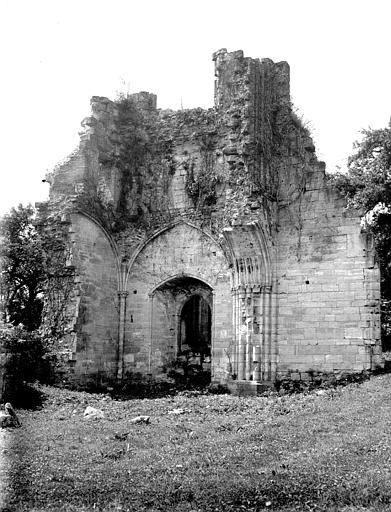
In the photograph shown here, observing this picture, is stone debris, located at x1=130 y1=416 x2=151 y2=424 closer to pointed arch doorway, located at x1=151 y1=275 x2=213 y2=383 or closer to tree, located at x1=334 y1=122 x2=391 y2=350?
pointed arch doorway, located at x1=151 y1=275 x2=213 y2=383

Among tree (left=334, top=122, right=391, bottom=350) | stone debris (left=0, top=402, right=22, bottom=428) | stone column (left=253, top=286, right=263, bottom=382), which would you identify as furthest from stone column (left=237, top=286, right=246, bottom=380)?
tree (left=334, top=122, right=391, bottom=350)

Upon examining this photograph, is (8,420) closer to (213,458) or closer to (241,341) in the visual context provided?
(213,458)

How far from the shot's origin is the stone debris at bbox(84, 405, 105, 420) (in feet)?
39.9

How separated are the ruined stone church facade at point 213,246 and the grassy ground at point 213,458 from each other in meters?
2.62

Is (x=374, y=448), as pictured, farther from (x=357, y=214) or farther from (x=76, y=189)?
(x=76, y=189)

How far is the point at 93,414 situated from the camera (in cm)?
1235

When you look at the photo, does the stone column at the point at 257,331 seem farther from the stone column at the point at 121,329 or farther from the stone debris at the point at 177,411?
the stone column at the point at 121,329

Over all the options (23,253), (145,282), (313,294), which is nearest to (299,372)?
(313,294)

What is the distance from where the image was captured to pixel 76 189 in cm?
1803

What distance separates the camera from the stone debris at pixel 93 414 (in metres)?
12.2

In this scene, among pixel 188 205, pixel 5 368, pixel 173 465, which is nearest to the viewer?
pixel 173 465

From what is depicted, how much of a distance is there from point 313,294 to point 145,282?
16.2 feet

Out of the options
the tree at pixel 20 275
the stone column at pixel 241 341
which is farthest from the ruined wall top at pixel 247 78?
the tree at pixel 20 275

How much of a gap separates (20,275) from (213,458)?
1703cm
